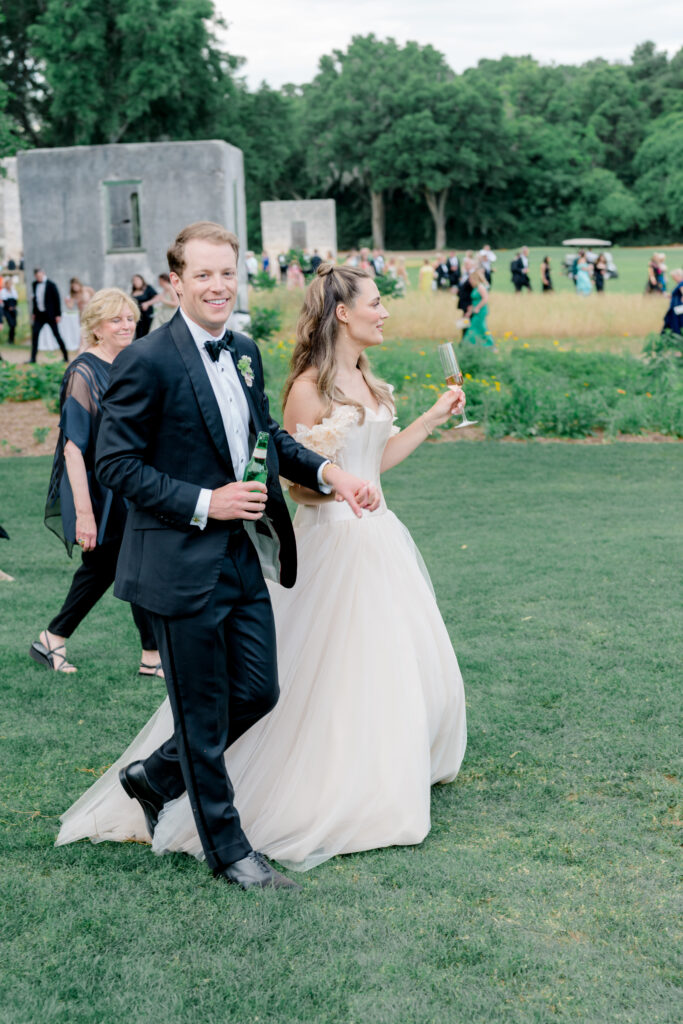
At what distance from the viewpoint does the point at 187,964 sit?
328 centimetres

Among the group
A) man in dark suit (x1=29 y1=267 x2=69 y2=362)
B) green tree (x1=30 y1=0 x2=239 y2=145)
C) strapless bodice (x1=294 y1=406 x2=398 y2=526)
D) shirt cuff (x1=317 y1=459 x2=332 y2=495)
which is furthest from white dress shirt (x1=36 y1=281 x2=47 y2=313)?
green tree (x1=30 y1=0 x2=239 y2=145)

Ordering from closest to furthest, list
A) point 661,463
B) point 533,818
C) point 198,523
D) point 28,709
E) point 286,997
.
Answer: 1. point 286,997
2. point 198,523
3. point 533,818
4. point 28,709
5. point 661,463

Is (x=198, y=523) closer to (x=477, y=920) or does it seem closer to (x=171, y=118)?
(x=477, y=920)

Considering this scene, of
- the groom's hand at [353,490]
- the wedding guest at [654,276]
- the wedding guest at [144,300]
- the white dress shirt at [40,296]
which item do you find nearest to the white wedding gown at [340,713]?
the groom's hand at [353,490]

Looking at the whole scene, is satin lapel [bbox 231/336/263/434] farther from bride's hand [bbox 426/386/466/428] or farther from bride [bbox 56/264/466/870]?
bride's hand [bbox 426/386/466/428]

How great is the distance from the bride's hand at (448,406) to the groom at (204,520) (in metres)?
0.84

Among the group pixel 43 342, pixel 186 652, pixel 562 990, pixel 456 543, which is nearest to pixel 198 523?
pixel 186 652

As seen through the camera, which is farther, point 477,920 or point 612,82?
point 612,82

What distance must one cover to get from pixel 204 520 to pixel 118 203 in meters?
20.6

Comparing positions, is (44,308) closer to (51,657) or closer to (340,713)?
(51,657)

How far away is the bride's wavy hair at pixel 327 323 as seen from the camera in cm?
435

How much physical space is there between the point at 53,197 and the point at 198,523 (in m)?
20.6

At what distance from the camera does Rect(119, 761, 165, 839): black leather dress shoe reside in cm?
393

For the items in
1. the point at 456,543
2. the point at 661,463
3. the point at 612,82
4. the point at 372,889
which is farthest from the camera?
the point at 612,82
